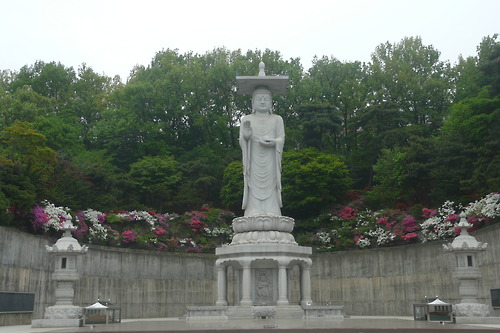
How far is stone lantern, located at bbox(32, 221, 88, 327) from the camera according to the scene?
1767 centimetres

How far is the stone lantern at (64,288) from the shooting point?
17.7m

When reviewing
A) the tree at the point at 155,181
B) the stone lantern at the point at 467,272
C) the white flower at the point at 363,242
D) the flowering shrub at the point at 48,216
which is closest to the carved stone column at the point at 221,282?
the flowering shrub at the point at 48,216

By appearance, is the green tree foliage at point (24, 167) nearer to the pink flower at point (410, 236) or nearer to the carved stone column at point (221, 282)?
the carved stone column at point (221, 282)

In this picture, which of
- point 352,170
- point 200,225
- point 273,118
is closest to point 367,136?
point 352,170

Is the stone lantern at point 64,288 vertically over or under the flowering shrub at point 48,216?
under

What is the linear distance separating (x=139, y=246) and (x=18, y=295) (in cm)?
821

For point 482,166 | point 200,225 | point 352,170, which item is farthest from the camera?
point 352,170

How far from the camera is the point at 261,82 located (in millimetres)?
22578

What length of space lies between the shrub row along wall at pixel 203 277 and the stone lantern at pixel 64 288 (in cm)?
361

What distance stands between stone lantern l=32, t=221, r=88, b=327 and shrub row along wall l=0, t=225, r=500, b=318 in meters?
3.61

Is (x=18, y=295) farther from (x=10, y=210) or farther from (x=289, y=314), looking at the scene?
(x=289, y=314)

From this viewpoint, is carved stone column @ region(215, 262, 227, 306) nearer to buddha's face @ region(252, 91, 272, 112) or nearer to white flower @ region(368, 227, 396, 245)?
buddha's face @ region(252, 91, 272, 112)

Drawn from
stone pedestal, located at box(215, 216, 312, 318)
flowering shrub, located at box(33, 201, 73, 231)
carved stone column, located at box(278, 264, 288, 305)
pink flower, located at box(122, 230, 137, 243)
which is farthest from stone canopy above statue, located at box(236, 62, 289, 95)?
pink flower, located at box(122, 230, 137, 243)

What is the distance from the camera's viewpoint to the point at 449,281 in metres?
24.1
